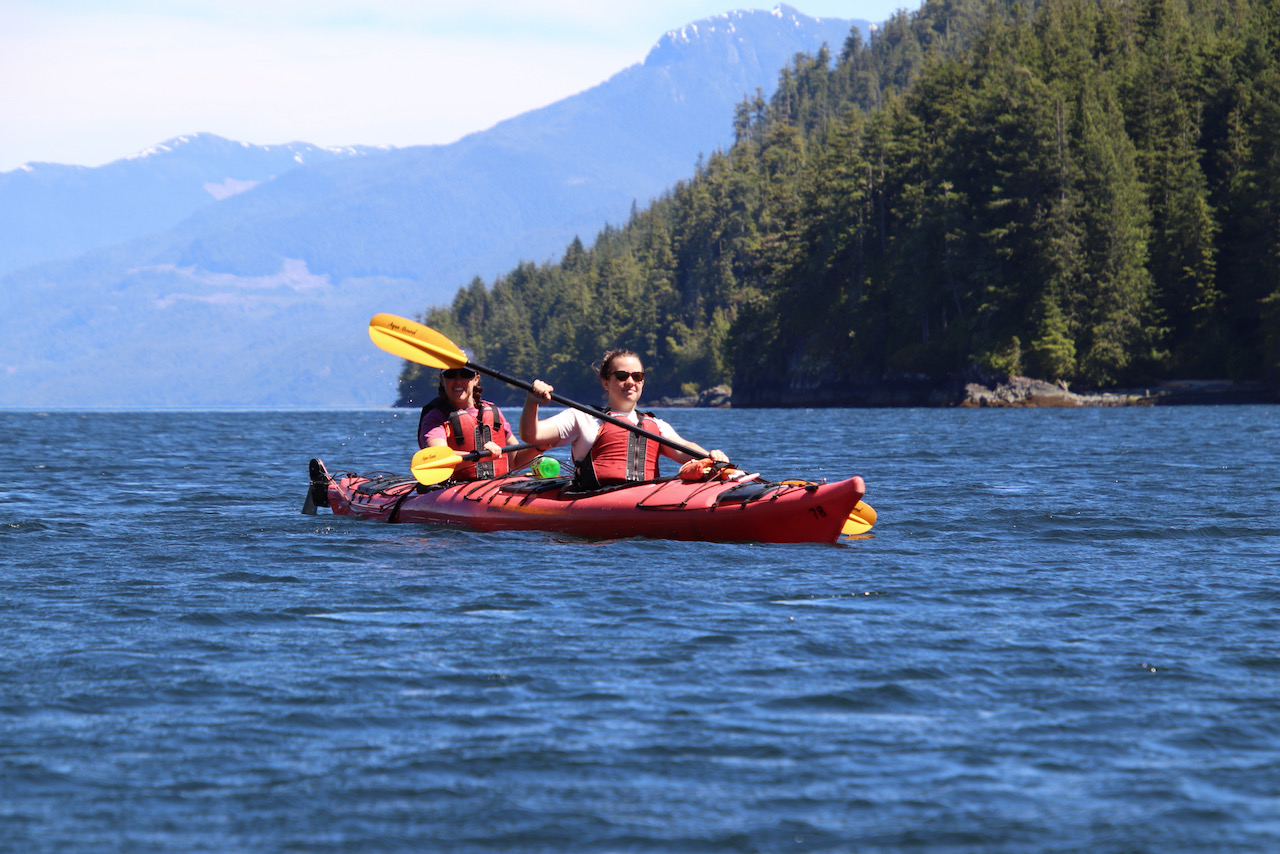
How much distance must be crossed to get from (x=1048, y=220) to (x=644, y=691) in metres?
59.1

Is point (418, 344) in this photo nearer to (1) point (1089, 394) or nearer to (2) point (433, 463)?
(2) point (433, 463)

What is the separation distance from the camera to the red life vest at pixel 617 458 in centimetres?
1255

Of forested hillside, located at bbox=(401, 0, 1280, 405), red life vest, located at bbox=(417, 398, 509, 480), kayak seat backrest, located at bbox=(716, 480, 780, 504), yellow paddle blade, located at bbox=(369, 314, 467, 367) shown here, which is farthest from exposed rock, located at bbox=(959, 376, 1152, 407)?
kayak seat backrest, located at bbox=(716, 480, 780, 504)

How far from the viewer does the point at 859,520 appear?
41.8 ft

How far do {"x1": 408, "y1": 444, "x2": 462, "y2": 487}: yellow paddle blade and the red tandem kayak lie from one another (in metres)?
0.34

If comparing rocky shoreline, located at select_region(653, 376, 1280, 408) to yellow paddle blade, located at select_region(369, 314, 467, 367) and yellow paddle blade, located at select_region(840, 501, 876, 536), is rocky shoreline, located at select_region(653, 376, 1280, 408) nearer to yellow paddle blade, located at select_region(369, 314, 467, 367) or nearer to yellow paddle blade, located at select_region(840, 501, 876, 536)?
yellow paddle blade, located at select_region(840, 501, 876, 536)

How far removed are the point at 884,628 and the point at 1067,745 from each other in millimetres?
2452

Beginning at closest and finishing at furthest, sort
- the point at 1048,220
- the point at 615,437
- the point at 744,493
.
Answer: the point at 744,493 → the point at 615,437 → the point at 1048,220

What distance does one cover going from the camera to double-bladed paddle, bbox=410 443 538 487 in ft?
44.0

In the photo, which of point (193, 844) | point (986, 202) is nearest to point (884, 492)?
point (193, 844)

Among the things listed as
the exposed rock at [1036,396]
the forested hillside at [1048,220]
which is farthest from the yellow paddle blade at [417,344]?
the exposed rock at [1036,396]

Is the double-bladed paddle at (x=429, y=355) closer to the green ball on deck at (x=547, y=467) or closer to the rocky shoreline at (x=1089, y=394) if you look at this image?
the green ball on deck at (x=547, y=467)

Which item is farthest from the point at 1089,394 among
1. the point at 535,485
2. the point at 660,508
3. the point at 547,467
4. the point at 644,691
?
the point at 644,691

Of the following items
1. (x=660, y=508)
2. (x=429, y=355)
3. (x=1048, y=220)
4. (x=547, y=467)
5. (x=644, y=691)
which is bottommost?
(x=644, y=691)
